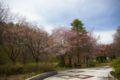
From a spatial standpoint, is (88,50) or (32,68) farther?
(88,50)

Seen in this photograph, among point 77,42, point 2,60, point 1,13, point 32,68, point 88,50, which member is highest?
point 1,13

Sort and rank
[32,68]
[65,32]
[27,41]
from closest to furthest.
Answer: [32,68]
[27,41]
[65,32]

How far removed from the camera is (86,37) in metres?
23.3

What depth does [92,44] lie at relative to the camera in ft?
74.4

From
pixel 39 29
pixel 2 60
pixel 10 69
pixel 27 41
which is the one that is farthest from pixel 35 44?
pixel 2 60

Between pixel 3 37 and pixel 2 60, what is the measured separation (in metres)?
2.97

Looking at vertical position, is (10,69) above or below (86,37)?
below

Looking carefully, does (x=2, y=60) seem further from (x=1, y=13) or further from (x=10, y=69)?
(x=1, y=13)

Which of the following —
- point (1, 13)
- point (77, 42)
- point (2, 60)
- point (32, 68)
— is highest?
point (1, 13)

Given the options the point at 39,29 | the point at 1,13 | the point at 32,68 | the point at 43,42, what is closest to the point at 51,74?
the point at 32,68

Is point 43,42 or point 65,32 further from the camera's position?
point 65,32

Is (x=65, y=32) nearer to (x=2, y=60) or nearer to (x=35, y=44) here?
(x=35, y=44)

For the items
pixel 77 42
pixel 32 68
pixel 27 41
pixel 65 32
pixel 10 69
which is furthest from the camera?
pixel 77 42

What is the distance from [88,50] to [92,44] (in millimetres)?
1676
